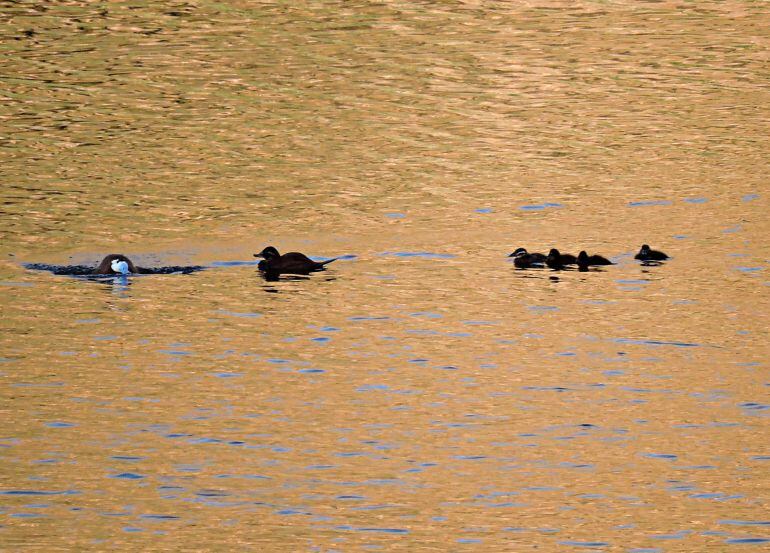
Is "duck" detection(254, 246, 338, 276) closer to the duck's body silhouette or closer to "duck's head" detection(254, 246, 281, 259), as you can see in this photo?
"duck's head" detection(254, 246, 281, 259)

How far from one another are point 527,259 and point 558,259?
50cm

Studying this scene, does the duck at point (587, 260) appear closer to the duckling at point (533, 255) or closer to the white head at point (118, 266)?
the duckling at point (533, 255)

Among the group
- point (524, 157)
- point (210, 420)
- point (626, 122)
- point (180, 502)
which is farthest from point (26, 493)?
point (626, 122)

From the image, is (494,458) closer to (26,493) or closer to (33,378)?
(26,493)

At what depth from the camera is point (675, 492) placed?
52.0 ft

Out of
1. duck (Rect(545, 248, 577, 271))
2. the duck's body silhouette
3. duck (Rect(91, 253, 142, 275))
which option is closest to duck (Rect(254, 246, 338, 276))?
duck (Rect(91, 253, 142, 275))

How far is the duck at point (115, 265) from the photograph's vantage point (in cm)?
2525

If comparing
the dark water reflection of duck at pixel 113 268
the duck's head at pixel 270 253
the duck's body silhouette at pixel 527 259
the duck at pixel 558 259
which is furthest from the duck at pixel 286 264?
the duck at pixel 558 259

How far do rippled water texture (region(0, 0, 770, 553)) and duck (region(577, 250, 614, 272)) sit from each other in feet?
1.24

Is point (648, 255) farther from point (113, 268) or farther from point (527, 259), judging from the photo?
point (113, 268)

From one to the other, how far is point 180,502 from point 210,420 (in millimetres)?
2683

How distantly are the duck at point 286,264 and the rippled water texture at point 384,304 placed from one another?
212 millimetres

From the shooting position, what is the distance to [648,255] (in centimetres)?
2647

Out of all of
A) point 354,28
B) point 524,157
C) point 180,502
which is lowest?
point 180,502
